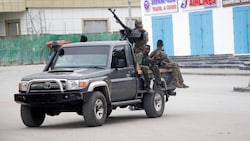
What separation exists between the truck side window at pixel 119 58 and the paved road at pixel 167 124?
1.27 metres

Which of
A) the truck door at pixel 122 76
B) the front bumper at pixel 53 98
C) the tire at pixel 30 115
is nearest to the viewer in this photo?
the front bumper at pixel 53 98

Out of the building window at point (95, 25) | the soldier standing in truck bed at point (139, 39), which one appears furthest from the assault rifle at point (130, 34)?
the building window at point (95, 25)

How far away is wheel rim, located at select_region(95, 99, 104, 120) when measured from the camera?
44.0ft

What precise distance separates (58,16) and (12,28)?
417cm

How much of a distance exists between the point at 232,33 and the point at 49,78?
23.8 meters

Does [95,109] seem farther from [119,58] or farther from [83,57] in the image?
[119,58]

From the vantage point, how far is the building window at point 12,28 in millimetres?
57188

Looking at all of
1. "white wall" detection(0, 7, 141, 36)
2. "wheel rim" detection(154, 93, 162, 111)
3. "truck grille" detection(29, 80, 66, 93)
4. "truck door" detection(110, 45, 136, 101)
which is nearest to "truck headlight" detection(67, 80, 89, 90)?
"truck grille" detection(29, 80, 66, 93)

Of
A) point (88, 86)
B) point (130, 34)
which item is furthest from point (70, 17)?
point (88, 86)

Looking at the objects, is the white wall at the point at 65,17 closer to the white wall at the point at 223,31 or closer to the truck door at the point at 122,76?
the white wall at the point at 223,31

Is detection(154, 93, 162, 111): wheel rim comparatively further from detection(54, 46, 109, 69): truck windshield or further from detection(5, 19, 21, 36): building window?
detection(5, 19, 21, 36): building window

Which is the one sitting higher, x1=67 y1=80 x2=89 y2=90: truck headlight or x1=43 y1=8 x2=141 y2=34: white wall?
x1=43 y1=8 x2=141 y2=34: white wall

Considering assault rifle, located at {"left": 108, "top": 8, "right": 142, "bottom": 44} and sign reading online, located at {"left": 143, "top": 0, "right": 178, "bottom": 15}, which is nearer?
assault rifle, located at {"left": 108, "top": 8, "right": 142, "bottom": 44}

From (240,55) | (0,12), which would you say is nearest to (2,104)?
(240,55)
